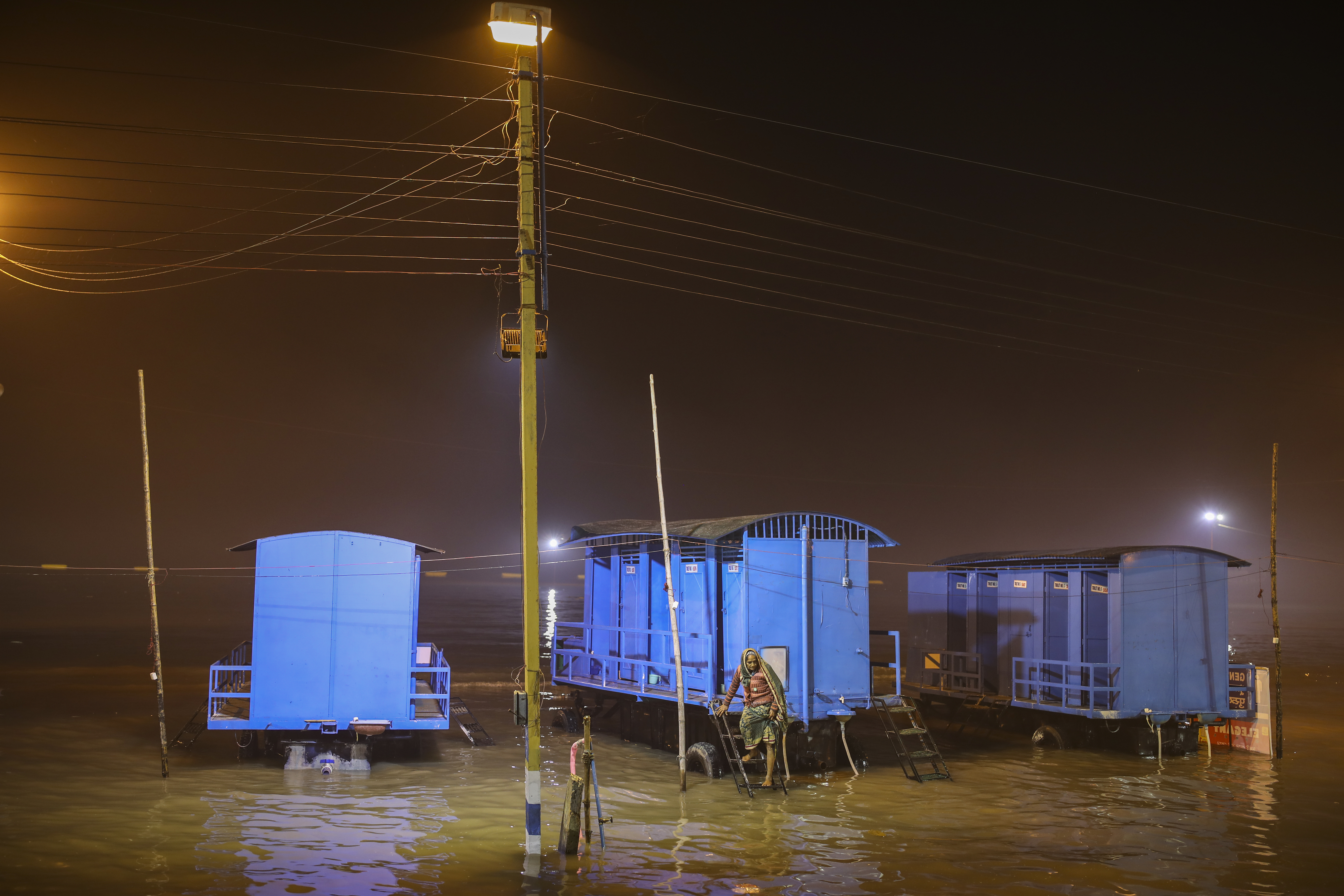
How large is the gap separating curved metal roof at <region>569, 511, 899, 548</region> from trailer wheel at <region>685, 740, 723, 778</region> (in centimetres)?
347

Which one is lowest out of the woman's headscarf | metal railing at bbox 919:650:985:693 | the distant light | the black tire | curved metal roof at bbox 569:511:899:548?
the black tire

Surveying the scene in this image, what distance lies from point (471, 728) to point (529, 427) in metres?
11.8

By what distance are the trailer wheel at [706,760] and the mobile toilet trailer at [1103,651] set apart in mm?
7212

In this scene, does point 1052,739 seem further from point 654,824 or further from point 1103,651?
point 654,824

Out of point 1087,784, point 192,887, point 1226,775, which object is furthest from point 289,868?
point 1226,775

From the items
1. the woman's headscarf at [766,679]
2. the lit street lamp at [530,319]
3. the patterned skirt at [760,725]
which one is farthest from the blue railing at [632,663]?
the lit street lamp at [530,319]

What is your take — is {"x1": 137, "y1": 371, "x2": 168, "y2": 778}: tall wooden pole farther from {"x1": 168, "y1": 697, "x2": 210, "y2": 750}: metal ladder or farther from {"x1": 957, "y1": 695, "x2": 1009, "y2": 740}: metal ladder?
{"x1": 957, "y1": 695, "x2": 1009, "y2": 740}: metal ladder

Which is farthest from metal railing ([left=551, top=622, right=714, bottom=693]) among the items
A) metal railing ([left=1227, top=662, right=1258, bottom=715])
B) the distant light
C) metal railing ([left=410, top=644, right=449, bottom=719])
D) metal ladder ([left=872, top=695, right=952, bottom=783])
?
metal railing ([left=1227, top=662, right=1258, bottom=715])

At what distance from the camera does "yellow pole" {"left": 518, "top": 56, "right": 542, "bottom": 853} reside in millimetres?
10703

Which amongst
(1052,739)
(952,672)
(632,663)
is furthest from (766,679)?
(952,672)

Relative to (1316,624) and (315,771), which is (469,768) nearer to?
(315,771)

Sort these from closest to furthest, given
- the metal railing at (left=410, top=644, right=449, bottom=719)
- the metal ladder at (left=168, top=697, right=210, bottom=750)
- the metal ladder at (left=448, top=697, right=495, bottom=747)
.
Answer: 1. the metal railing at (left=410, top=644, right=449, bottom=719)
2. the metal ladder at (left=168, top=697, right=210, bottom=750)
3. the metal ladder at (left=448, top=697, right=495, bottom=747)

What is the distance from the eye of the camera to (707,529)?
17.5m

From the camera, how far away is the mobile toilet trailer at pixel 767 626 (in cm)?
1644
